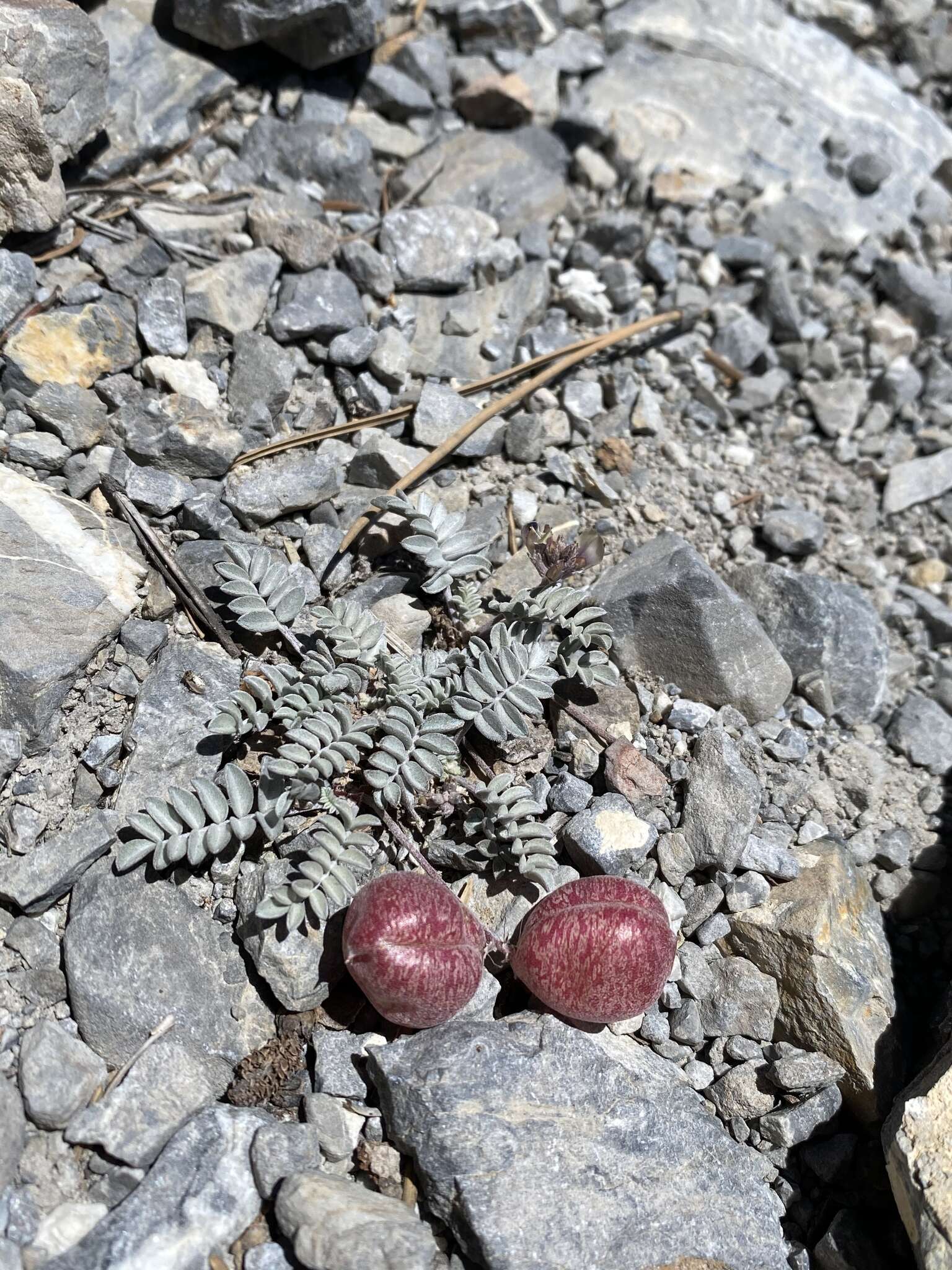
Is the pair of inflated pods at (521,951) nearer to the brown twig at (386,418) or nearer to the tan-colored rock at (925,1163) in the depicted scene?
the tan-colored rock at (925,1163)

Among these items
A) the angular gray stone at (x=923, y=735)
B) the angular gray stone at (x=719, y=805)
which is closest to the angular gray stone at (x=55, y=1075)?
the angular gray stone at (x=719, y=805)

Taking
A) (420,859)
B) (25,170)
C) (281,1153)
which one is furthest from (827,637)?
(25,170)

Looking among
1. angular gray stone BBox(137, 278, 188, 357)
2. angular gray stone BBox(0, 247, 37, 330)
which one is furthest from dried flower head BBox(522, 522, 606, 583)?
angular gray stone BBox(0, 247, 37, 330)

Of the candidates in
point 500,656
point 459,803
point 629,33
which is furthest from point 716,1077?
point 629,33

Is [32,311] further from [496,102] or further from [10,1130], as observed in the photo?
[10,1130]

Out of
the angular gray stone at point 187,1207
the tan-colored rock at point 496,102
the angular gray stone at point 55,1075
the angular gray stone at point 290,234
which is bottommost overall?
the angular gray stone at point 187,1207

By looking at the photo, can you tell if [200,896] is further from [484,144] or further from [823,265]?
[823,265]

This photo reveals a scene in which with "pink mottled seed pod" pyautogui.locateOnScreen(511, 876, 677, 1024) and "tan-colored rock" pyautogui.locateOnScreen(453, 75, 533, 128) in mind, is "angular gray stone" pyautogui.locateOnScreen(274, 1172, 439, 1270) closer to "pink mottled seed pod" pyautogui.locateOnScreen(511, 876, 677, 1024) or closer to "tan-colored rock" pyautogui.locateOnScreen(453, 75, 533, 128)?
"pink mottled seed pod" pyautogui.locateOnScreen(511, 876, 677, 1024)

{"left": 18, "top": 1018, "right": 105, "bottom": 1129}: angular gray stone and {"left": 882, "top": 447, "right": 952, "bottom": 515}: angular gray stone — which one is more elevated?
{"left": 882, "top": 447, "right": 952, "bottom": 515}: angular gray stone
